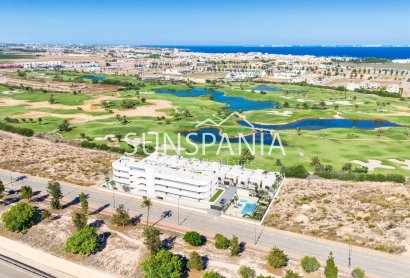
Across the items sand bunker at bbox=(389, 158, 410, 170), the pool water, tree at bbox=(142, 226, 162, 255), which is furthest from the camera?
sand bunker at bbox=(389, 158, 410, 170)

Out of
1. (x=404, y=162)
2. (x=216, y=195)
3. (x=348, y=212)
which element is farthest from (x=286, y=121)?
(x=348, y=212)

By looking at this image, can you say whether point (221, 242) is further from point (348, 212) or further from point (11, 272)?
point (11, 272)

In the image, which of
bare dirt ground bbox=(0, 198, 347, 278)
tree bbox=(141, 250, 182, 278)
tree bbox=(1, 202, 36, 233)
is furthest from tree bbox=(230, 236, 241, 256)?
tree bbox=(1, 202, 36, 233)

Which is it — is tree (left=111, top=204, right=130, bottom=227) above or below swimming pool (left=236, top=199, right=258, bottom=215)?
above

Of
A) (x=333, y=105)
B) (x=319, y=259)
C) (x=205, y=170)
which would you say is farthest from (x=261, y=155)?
(x=333, y=105)

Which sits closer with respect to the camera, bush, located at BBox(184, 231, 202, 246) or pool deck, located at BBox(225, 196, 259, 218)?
bush, located at BBox(184, 231, 202, 246)

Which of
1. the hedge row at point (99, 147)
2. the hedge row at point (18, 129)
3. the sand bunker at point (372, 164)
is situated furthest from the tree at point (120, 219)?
the hedge row at point (18, 129)

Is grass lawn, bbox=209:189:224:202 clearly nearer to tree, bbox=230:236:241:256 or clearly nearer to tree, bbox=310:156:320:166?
tree, bbox=230:236:241:256

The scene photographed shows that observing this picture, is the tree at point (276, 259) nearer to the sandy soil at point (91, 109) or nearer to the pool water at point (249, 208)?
the pool water at point (249, 208)
